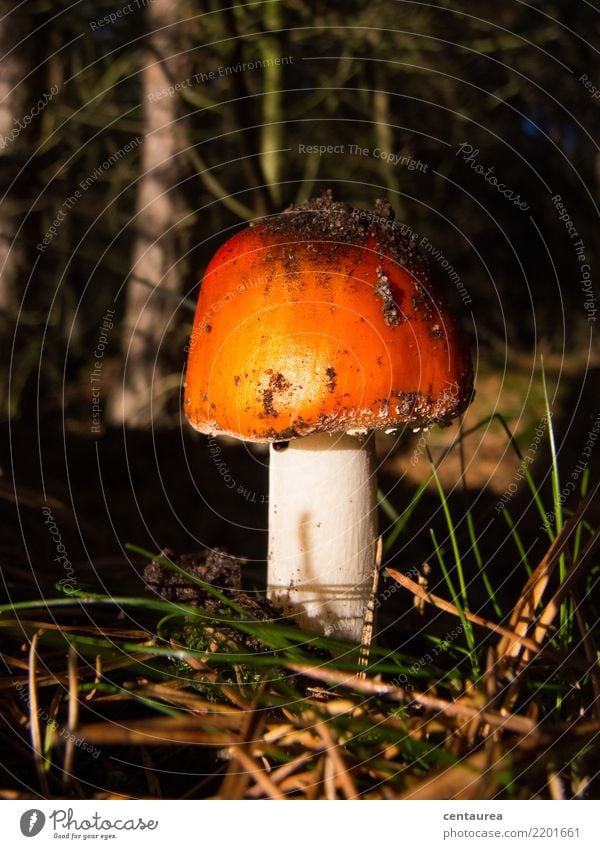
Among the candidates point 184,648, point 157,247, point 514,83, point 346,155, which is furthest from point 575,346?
point 184,648

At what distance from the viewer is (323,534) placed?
2.10 m

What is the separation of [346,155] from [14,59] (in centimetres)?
347

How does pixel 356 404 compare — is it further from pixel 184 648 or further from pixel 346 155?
pixel 346 155

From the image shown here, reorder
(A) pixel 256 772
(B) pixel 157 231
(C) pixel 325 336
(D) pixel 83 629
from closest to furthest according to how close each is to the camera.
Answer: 1. (A) pixel 256 772
2. (C) pixel 325 336
3. (D) pixel 83 629
4. (B) pixel 157 231

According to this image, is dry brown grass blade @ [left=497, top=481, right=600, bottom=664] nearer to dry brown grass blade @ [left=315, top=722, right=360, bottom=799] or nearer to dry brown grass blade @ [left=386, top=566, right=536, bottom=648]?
dry brown grass blade @ [left=386, top=566, right=536, bottom=648]

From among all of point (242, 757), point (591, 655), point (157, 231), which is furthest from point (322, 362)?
point (157, 231)

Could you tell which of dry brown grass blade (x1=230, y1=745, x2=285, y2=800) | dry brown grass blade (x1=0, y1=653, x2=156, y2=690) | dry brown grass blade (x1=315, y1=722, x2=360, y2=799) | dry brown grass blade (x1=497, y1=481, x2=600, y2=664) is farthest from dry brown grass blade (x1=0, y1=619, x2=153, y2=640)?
dry brown grass blade (x1=497, y1=481, x2=600, y2=664)

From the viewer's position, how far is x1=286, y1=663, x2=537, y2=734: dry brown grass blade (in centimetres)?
133

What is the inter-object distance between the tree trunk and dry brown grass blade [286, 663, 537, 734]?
2.64 meters

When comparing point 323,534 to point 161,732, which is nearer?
point 161,732

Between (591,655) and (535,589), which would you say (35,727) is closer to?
(535,589)

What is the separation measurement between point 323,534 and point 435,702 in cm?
75

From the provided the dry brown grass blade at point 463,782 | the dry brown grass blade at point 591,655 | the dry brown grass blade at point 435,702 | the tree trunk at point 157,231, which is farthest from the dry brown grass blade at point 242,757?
the tree trunk at point 157,231

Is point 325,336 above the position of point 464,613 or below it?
above
